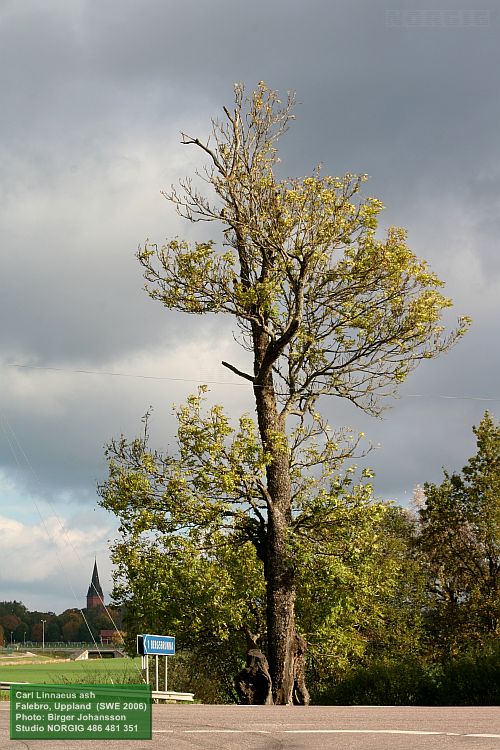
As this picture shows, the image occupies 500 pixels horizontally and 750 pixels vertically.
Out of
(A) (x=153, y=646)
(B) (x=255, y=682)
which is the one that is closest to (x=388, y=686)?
(B) (x=255, y=682)

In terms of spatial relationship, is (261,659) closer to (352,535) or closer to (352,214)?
(352,535)

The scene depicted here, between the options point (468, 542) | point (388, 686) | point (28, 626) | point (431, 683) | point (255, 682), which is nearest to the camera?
point (431, 683)

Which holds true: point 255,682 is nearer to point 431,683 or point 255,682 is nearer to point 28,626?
point 431,683

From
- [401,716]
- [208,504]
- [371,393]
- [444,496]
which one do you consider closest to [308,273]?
[371,393]

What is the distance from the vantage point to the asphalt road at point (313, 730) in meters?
9.97

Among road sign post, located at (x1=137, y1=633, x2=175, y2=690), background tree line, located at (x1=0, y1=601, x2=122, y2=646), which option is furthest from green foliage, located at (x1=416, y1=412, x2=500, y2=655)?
background tree line, located at (x1=0, y1=601, x2=122, y2=646)

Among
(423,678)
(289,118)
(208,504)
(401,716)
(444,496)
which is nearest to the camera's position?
(401,716)

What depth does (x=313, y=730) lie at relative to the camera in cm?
1161

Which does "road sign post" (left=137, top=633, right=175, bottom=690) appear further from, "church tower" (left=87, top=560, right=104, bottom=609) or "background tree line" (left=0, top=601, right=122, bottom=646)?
"background tree line" (left=0, top=601, right=122, bottom=646)

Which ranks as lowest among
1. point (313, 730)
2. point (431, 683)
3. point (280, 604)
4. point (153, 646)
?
point (313, 730)

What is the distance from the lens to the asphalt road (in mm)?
9969

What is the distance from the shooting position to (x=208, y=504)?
985 inches

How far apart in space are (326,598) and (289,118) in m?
13.2

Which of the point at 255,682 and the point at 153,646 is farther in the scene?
the point at 255,682
